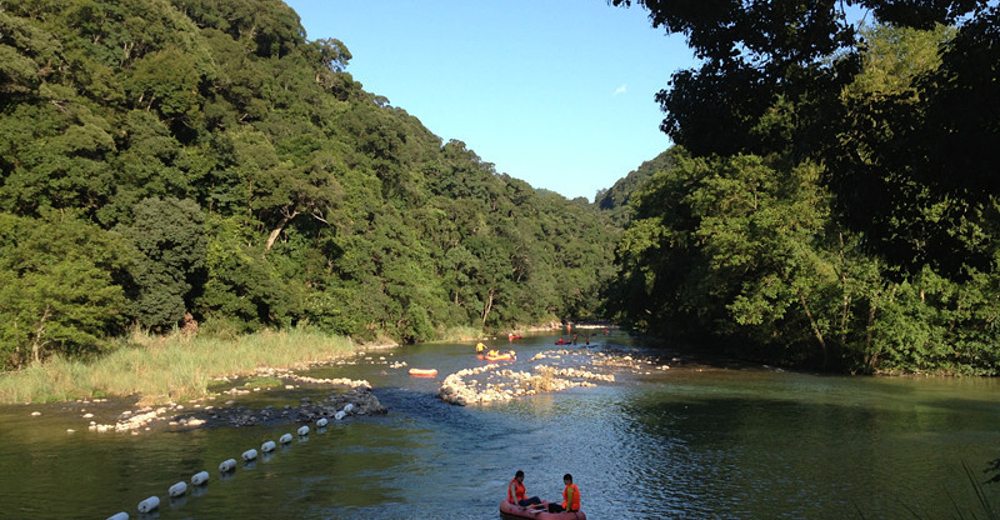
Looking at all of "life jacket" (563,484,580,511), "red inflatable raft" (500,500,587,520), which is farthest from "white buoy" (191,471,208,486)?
"life jacket" (563,484,580,511)

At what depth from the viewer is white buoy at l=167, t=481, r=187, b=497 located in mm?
14188

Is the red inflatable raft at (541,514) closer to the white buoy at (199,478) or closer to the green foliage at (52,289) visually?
the white buoy at (199,478)

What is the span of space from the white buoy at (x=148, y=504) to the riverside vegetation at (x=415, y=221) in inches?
517

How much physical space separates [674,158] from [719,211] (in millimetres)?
10969

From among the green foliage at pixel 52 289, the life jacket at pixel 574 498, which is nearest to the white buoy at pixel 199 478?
the life jacket at pixel 574 498

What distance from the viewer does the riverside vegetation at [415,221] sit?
31.4ft

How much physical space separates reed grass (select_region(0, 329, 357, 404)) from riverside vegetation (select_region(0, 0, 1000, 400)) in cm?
24

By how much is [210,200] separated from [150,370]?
23899 mm

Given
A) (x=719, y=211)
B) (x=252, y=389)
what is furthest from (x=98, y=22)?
(x=719, y=211)

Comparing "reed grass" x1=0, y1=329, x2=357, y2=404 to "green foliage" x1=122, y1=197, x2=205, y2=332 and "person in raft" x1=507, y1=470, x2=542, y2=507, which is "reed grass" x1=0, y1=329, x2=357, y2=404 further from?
"person in raft" x1=507, y1=470, x2=542, y2=507

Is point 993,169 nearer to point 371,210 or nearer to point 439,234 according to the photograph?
point 371,210

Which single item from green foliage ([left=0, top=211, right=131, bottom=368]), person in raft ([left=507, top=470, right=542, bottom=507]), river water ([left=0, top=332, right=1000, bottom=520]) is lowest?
river water ([left=0, top=332, right=1000, bottom=520])

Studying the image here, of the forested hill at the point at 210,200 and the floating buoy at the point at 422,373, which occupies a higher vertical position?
the forested hill at the point at 210,200

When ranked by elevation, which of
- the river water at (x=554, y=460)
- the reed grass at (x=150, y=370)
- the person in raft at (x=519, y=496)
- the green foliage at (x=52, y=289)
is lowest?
the river water at (x=554, y=460)
